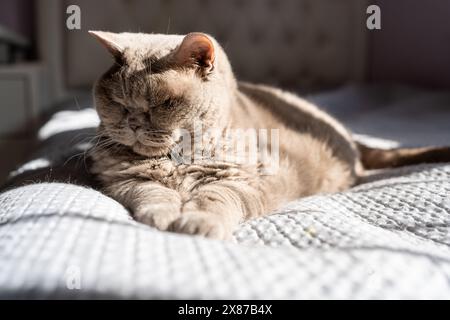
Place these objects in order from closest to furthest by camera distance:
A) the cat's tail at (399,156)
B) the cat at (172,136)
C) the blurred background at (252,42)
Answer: the cat at (172,136), the cat's tail at (399,156), the blurred background at (252,42)

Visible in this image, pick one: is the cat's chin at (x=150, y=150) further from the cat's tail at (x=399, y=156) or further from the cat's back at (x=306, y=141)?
the cat's tail at (x=399, y=156)

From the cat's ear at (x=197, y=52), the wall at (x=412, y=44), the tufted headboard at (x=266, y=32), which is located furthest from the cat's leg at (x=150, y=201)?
the wall at (x=412, y=44)

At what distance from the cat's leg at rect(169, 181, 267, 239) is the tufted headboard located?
2.15 m

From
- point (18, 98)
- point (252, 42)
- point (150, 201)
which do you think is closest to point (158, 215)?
point (150, 201)

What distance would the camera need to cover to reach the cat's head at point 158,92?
1.06 metres

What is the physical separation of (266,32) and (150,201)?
8.06 feet

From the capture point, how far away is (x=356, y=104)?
277 cm

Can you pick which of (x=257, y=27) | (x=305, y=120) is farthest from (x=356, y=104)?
(x=305, y=120)

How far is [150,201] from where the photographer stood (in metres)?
1.00

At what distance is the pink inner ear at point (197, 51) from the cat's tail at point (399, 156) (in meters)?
0.80

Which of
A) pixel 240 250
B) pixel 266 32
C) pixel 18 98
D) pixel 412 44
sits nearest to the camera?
pixel 240 250

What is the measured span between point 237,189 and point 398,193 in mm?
425

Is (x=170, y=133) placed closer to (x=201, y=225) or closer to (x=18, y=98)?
(x=201, y=225)
